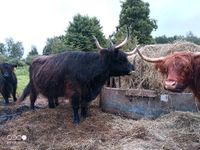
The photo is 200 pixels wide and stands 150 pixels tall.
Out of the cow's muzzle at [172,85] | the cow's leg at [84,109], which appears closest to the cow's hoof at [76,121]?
the cow's leg at [84,109]

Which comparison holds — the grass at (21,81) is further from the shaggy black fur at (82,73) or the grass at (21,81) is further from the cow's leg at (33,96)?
the shaggy black fur at (82,73)

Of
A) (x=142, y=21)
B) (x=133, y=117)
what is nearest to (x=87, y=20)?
(x=142, y=21)

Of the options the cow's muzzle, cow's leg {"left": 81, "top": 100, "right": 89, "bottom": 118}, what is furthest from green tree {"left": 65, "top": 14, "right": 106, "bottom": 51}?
the cow's muzzle

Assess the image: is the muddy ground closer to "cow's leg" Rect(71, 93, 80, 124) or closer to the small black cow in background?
"cow's leg" Rect(71, 93, 80, 124)

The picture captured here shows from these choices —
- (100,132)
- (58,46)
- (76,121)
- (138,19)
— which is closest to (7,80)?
(76,121)

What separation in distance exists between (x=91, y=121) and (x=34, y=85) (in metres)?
2.00

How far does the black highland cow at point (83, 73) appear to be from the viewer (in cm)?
699

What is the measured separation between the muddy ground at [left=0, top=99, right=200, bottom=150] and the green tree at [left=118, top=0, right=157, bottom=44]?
1542 centimetres

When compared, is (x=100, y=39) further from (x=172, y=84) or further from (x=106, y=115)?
(x=172, y=84)

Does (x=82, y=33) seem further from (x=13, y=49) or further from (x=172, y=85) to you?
(x=13, y=49)

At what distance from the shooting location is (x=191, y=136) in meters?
5.61

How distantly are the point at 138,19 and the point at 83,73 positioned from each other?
16.4 metres

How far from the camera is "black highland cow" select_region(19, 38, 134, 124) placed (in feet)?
22.9

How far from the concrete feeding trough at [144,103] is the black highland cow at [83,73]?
0.46 m
